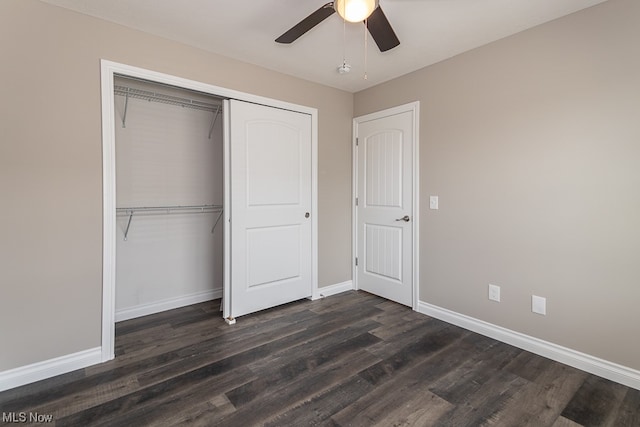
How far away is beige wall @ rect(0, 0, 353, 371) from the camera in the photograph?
1.90 metres

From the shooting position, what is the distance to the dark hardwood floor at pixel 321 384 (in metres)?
1.67

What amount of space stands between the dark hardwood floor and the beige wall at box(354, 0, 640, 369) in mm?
407

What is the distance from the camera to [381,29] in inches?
70.0

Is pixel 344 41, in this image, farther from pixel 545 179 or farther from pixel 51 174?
pixel 51 174

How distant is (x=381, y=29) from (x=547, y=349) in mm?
2496

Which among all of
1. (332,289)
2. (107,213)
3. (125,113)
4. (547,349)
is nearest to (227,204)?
(107,213)

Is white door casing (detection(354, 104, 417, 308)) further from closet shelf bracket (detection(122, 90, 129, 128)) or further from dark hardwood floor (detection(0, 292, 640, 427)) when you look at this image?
closet shelf bracket (detection(122, 90, 129, 128))

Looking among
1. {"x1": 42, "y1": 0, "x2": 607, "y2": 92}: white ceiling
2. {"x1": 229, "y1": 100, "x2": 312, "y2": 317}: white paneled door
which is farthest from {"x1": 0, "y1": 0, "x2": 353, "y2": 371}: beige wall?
{"x1": 229, "y1": 100, "x2": 312, "y2": 317}: white paneled door

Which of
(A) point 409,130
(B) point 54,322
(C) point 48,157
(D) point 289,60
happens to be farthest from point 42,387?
(A) point 409,130

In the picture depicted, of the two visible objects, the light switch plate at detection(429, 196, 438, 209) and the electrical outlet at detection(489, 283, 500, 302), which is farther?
the light switch plate at detection(429, 196, 438, 209)

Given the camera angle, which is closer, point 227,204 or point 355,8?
point 355,8

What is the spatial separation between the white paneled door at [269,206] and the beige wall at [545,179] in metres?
1.30

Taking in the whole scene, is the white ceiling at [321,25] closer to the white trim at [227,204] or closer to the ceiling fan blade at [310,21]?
the ceiling fan blade at [310,21]

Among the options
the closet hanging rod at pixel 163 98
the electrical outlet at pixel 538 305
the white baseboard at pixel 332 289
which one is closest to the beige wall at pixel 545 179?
the electrical outlet at pixel 538 305
